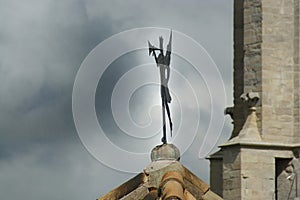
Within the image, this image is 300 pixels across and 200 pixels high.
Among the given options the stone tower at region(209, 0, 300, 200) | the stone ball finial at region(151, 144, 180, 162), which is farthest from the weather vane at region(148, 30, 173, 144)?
the stone tower at region(209, 0, 300, 200)

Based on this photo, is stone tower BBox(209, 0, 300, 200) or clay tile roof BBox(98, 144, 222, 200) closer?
clay tile roof BBox(98, 144, 222, 200)

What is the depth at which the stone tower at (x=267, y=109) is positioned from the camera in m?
27.1

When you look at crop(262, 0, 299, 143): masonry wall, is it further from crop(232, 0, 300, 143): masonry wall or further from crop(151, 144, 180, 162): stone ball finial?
crop(151, 144, 180, 162): stone ball finial

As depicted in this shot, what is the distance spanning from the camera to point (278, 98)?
27.3 m

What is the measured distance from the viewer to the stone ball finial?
11672mm

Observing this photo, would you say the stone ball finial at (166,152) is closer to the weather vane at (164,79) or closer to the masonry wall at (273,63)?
the weather vane at (164,79)

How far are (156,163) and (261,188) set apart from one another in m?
15.7

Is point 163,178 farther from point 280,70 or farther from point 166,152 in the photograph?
point 280,70

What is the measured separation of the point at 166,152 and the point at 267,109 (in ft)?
51.2

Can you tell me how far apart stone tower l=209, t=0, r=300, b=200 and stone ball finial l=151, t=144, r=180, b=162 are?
15.3m

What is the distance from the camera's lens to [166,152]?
11680 mm

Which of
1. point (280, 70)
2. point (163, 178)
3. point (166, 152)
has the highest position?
point (280, 70)

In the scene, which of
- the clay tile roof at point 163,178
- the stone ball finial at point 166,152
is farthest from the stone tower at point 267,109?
the stone ball finial at point 166,152

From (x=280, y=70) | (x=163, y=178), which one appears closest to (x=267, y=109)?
(x=280, y=70)
